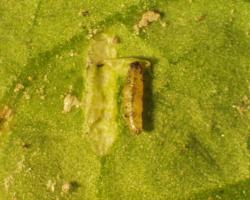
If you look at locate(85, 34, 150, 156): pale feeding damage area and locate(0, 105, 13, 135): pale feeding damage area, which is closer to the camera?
locate(85, 34, 150, 156): pale feeding damage area

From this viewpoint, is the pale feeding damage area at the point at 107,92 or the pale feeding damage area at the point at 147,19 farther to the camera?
the pale feeding damage area at the point at 147,19

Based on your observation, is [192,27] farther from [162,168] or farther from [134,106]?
[162,168]

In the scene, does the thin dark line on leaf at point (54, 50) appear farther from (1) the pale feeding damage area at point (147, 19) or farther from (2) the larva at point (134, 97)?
(2) the larva at point (134, 97)

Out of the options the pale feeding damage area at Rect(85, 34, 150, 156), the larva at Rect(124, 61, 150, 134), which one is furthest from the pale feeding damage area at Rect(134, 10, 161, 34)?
the larva at Rect(124, 61, 150, 134)

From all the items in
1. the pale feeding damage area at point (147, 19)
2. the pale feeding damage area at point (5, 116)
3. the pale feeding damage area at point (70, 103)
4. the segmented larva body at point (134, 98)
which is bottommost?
the pale feeding damage area at point (5, 116)

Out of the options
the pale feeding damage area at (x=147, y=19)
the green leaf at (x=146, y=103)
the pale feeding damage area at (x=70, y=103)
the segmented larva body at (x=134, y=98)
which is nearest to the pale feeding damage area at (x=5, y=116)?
the green leaf at (x=146, y=103)

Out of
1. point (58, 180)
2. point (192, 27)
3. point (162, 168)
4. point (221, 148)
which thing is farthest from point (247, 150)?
point (58, 180)

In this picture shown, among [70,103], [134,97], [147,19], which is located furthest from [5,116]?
[147,19]

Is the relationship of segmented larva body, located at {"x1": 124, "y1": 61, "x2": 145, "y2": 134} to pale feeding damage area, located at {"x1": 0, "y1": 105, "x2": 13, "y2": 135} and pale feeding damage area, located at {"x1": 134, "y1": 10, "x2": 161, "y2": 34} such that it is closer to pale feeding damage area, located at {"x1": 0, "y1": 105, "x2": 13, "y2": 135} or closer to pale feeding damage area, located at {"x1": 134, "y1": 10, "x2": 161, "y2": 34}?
pale feeding damage area, located at {"x1": 134, "y1": 10, "x2": 161, "y2": 34}
